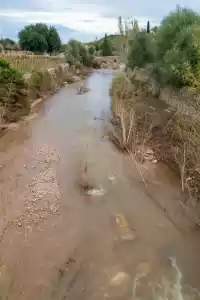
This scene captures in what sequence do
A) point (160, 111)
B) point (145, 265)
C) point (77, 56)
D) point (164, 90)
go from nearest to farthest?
point (145, 265) → point (160, 111) → point (164, 90) → point (77, 56)

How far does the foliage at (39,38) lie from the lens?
187ft

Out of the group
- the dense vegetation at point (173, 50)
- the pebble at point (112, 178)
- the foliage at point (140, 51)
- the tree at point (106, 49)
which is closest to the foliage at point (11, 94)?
the pebble at point (112, 178)

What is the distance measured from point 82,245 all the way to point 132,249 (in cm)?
132

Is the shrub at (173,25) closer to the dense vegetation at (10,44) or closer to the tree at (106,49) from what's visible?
the dense vegetation at (10,44)

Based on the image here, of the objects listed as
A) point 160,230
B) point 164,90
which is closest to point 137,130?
point 164,90

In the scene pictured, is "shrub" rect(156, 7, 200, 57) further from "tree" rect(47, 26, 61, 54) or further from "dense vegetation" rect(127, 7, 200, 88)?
"tree" rect(47, 26, 61, 54)

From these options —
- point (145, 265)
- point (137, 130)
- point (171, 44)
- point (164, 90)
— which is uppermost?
point (171, 44)

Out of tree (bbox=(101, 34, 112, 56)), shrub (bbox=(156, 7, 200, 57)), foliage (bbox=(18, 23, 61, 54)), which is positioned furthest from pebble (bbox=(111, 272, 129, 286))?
tree (bbox=(101, 34, 112, 56))

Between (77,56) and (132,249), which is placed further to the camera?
(77,56)

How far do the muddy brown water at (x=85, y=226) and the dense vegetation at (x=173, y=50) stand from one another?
4776mm

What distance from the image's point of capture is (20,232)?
9.62 metres

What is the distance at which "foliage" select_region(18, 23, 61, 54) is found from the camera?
2239 inches

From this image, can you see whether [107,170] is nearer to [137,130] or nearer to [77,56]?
[137,130]

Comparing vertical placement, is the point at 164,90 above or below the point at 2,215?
above
